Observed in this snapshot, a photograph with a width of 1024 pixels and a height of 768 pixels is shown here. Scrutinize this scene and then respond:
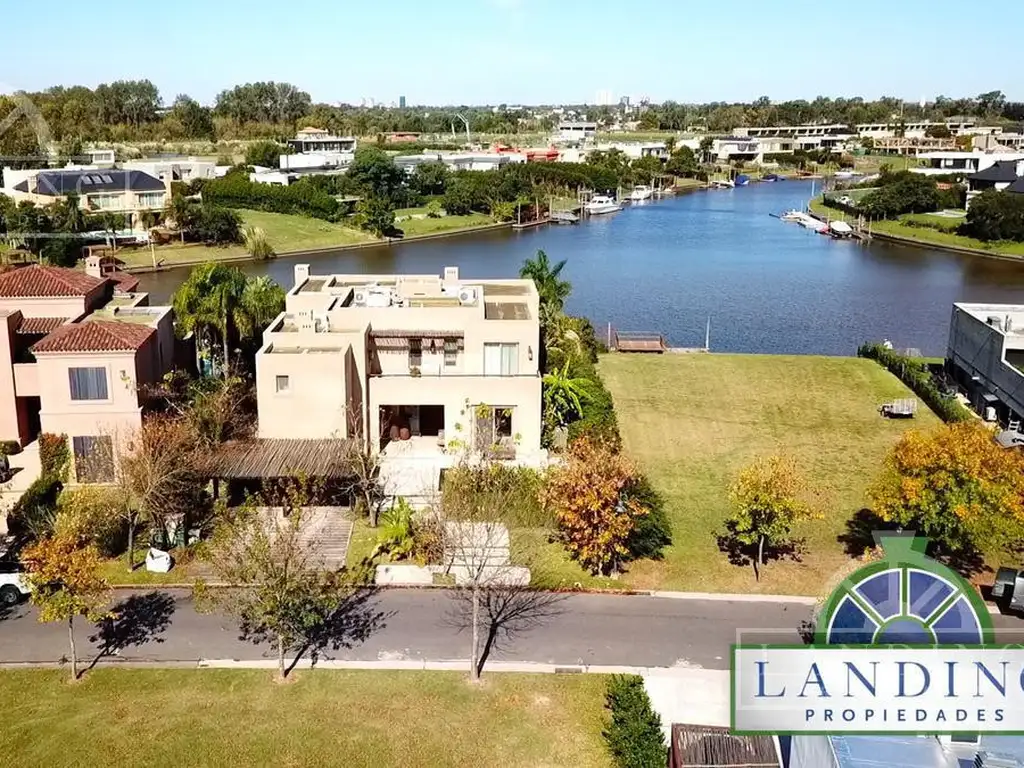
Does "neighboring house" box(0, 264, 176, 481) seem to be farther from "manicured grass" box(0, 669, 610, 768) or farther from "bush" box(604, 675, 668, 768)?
"bush" box(604, 675, 668, 768)

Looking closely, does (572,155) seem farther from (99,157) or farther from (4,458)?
(4,458)

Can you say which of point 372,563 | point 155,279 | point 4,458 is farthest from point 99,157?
point 372,563

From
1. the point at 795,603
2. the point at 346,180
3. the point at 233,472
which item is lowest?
the point at 795,603

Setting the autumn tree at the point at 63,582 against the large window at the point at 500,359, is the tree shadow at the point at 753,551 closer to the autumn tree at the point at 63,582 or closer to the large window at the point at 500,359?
the large window at the point at 500,359

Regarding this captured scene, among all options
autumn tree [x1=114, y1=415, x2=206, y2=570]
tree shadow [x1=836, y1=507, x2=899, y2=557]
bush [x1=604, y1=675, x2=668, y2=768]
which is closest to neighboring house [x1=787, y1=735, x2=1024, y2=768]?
bush [x1=604, y1=675, x2=668, y2=768]

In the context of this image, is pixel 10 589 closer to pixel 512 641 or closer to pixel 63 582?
pixel 63 582

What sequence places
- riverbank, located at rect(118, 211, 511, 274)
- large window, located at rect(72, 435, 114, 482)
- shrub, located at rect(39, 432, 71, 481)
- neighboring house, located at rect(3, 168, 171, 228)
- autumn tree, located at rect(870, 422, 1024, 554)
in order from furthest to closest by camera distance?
1. neighboring house, located at rect(3, 168, 171, 228)
2. riverbank, located at rect(118, 211, 511, 274)
3. large window, located at rect(72, 435, 114, 482)
4. shrub, located at rect(39, 432, 71, 481)
5. autumn tree, located at rect(870, 422, 1024, 554)
